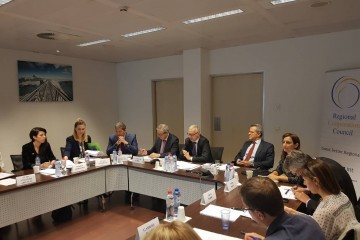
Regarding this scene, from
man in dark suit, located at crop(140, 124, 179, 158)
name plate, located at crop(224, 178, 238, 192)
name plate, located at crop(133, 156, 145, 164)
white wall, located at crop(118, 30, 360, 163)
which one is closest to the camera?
name plate, located at crop(224, 178, 238, 192)

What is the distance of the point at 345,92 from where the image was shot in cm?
391

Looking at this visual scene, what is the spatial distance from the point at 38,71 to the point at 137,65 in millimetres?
2175

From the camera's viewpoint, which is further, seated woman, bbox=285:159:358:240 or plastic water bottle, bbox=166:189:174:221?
plastic water bottle, bbox=166:189:174:221

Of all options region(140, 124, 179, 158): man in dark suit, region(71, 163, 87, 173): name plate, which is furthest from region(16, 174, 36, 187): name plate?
region(140, 124, 179, 158): man in dark suit

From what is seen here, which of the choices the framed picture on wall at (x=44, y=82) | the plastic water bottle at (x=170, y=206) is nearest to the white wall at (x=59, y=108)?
the framed picture on wall at (x=44, y=82)

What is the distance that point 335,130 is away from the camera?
13.2ft

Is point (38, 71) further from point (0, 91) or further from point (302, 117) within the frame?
point (302, 117)

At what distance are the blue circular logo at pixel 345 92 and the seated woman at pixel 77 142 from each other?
374cm

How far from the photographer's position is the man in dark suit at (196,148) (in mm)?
3803

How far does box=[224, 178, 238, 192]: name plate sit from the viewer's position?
2.47 m

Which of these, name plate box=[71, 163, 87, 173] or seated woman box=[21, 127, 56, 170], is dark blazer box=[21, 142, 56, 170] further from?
name plate box=[71, 163, 87, 173]

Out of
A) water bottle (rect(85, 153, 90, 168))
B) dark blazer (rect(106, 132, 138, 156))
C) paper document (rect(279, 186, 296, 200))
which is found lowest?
paper document (rect(279, 186, 296, 200))

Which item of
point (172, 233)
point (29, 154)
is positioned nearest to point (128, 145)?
point (29, 154)

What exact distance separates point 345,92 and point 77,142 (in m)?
3.97
